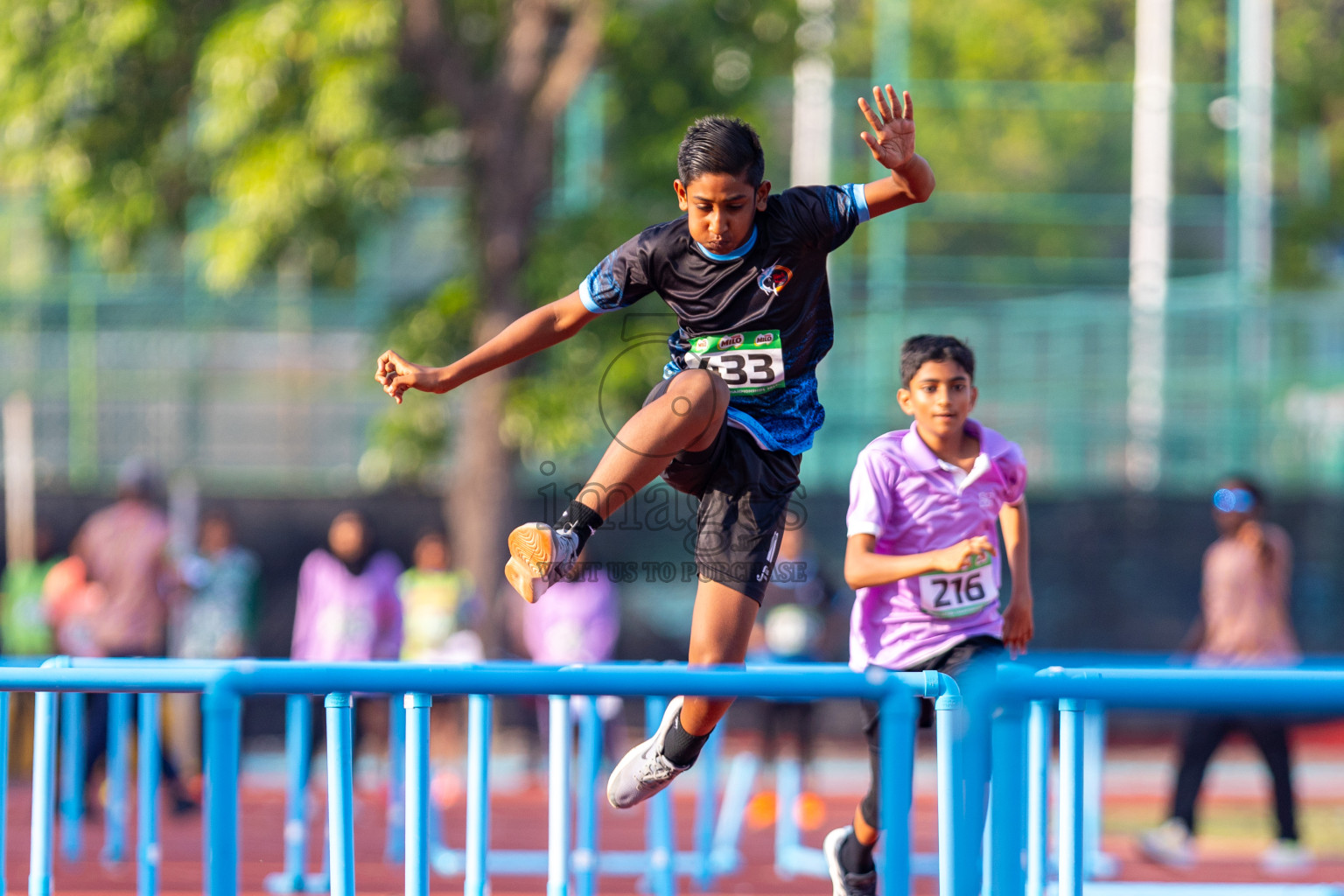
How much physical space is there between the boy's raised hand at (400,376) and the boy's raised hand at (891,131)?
130 cm

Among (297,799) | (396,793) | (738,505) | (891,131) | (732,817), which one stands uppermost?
(891,131)

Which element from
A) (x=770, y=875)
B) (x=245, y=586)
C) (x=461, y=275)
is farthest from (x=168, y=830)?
(x=461, y=275)

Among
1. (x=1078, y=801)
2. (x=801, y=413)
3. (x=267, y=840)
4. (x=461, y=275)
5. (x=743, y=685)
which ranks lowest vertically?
(x=267, y=840)

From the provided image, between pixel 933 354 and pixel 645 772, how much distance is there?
1.50 m

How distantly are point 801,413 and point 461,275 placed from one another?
8006 millimetres

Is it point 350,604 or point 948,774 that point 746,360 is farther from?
point 350,604

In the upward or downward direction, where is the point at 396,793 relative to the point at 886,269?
downward

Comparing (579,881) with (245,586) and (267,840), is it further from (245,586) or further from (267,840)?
(245,586)

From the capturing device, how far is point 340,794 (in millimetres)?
3664

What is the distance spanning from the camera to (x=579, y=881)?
742cm

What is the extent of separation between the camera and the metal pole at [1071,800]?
370 cm

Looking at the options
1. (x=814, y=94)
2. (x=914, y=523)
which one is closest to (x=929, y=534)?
(x=914, y=523)

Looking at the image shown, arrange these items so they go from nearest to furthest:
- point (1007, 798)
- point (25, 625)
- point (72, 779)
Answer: point (1007, 798)
point (72, 779)
point (25, 625)

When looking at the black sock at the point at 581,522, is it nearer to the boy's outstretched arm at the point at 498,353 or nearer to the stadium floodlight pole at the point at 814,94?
the boy's outstretched arm at the point at 498,353
